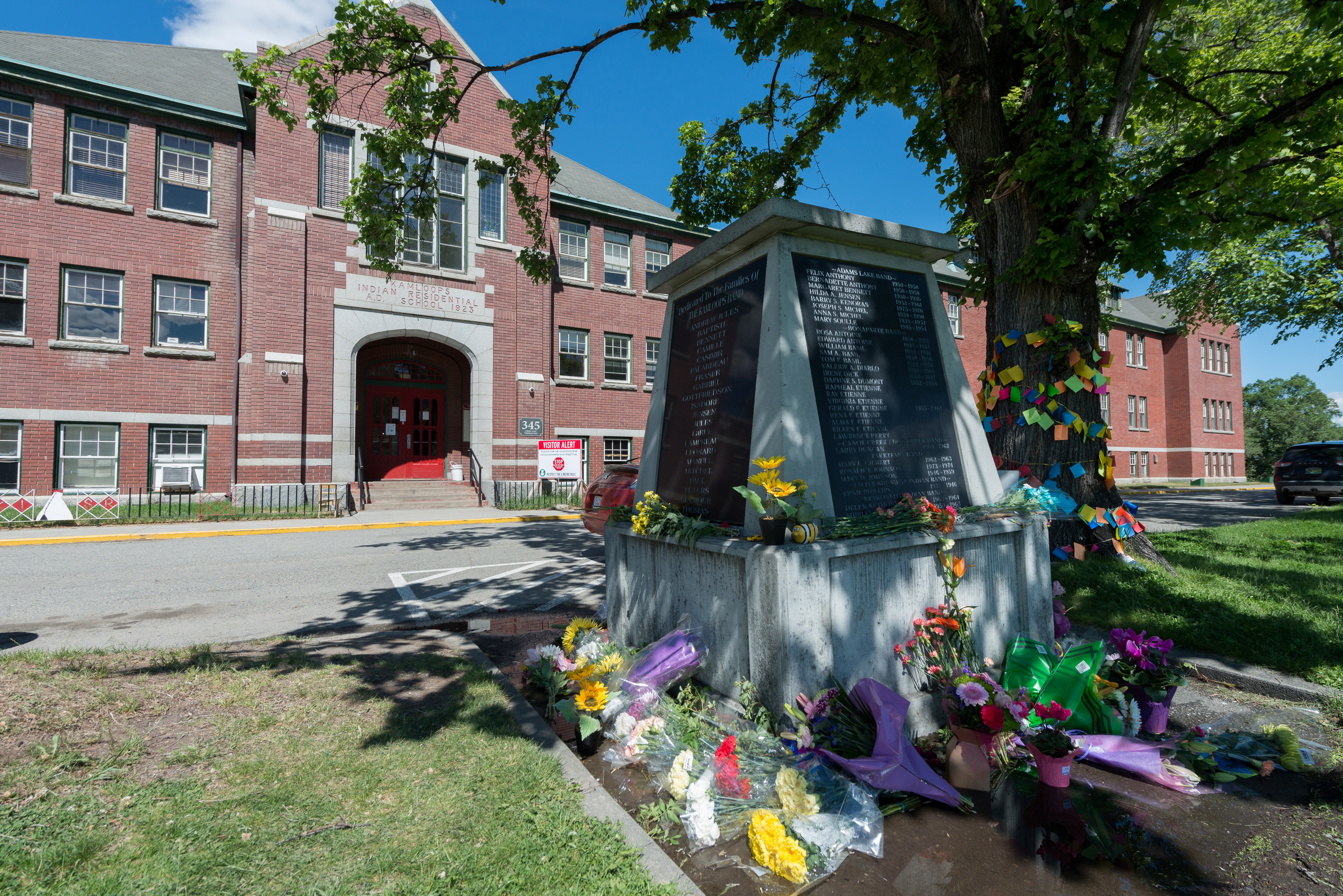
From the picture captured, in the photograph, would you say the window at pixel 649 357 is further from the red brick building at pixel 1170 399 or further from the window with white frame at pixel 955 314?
the red brick building at pixel 1170 399

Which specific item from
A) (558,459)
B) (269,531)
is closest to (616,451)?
(558,459)

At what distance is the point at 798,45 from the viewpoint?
23.0 feet

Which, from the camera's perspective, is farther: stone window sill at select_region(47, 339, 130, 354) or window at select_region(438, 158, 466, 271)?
window at select_region(438, 158, 466, 271)

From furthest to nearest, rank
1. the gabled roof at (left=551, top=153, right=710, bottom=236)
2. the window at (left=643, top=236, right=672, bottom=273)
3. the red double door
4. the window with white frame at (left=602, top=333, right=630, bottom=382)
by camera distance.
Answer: the window at (left=643, top=236, right=672, bottom=273) < the window with white frame at (left=602, top=333, right=630, bottom=382) < the gabled roof at (left=551, top=153, right=710, bottom=236) < the red double door

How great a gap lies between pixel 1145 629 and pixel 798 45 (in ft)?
22.4

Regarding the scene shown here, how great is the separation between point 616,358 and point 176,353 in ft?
42.9

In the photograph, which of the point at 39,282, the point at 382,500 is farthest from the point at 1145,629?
the point at 39,282

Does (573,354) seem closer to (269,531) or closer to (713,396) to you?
(269,531)

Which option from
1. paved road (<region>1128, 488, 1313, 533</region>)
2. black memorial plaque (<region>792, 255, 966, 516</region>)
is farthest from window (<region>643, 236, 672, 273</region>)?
black memorial plaque (<region>792, 255, 966, 516</region>)

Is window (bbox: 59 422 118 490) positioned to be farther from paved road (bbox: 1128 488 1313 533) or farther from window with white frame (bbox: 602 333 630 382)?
paved road (bbox: 1128 488 1313 533)

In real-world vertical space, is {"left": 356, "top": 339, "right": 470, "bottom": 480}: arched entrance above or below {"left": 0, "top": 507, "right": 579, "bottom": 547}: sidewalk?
above

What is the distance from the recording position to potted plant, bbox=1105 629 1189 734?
10.7 ft

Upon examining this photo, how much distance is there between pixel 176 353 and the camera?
16172 millimetres

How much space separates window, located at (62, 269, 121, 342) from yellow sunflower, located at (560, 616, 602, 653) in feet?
59.6
